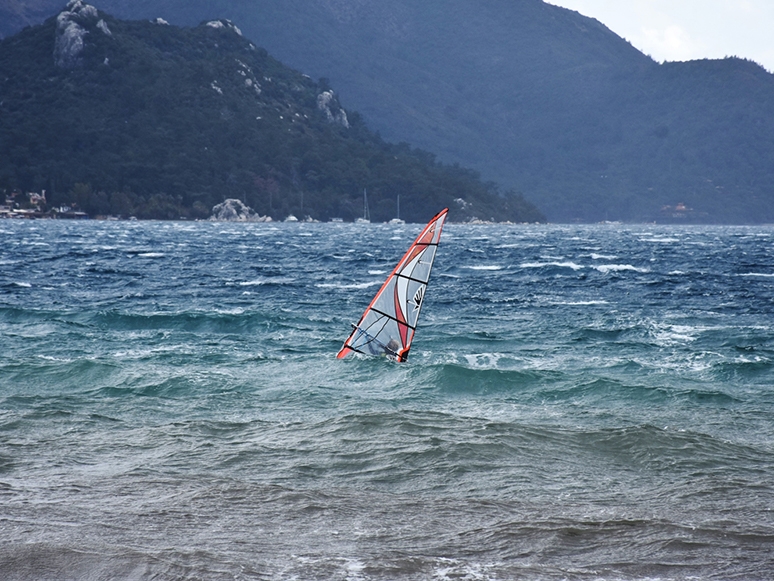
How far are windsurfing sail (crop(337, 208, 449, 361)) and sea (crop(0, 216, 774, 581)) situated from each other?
29.3 inches

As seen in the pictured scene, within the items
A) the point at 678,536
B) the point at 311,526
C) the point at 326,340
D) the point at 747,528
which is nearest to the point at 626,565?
the point at 678,536

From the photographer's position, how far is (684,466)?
1045cm

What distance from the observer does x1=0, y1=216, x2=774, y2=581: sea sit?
7.37 metres

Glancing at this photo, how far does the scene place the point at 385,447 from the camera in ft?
36.8

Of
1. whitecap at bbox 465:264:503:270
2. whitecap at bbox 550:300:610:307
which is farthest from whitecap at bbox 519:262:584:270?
whitecap at bbox 550:300:610:307

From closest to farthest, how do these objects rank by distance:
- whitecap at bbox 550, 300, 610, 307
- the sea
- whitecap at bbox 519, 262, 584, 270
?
the sea
whitecap at bbox 550, 300, 610, 307
whitecap at bbox 519, 262, 584, 270

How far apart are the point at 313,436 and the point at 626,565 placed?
5613 millimetres

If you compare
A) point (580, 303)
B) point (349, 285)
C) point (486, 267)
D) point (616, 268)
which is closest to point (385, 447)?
point (580, 303)

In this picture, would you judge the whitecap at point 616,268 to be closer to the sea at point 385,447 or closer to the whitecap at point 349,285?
the whitecap at point 349,285

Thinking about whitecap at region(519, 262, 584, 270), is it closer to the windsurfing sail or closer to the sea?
the sea

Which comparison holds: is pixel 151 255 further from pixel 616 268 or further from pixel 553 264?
pixel 616 268

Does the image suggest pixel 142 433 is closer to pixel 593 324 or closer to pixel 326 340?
pixel 326 340

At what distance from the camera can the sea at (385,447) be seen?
7.37m

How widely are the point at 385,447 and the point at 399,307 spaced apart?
24.1 ft
